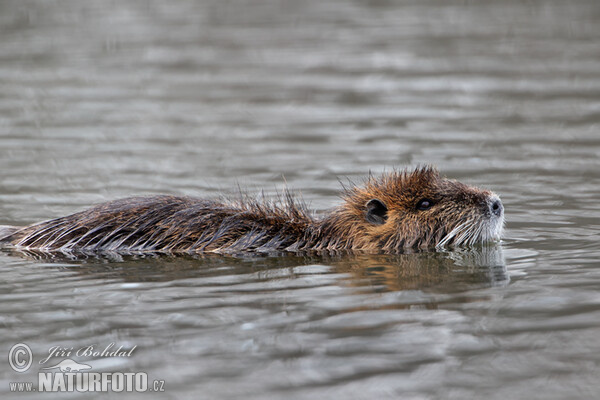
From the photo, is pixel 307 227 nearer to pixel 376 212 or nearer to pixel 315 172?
pixel 376 212

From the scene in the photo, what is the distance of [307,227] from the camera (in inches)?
276

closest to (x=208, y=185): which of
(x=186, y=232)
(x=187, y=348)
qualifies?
(x=186, y=232)

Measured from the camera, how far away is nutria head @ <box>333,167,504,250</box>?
677 centimetres

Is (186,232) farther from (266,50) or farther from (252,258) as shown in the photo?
(266,50)

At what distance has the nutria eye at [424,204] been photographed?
6.84 m

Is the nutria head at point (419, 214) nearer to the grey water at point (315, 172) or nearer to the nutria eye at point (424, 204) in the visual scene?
the nutria eye at point (424, 204)

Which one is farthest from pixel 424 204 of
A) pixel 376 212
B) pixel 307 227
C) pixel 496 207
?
pixel 307 227

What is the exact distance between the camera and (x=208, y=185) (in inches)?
364

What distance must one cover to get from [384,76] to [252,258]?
25.5 ft

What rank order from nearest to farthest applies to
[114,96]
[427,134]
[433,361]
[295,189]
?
[433,361] < [295,189] < [427,134] < [114,96]
